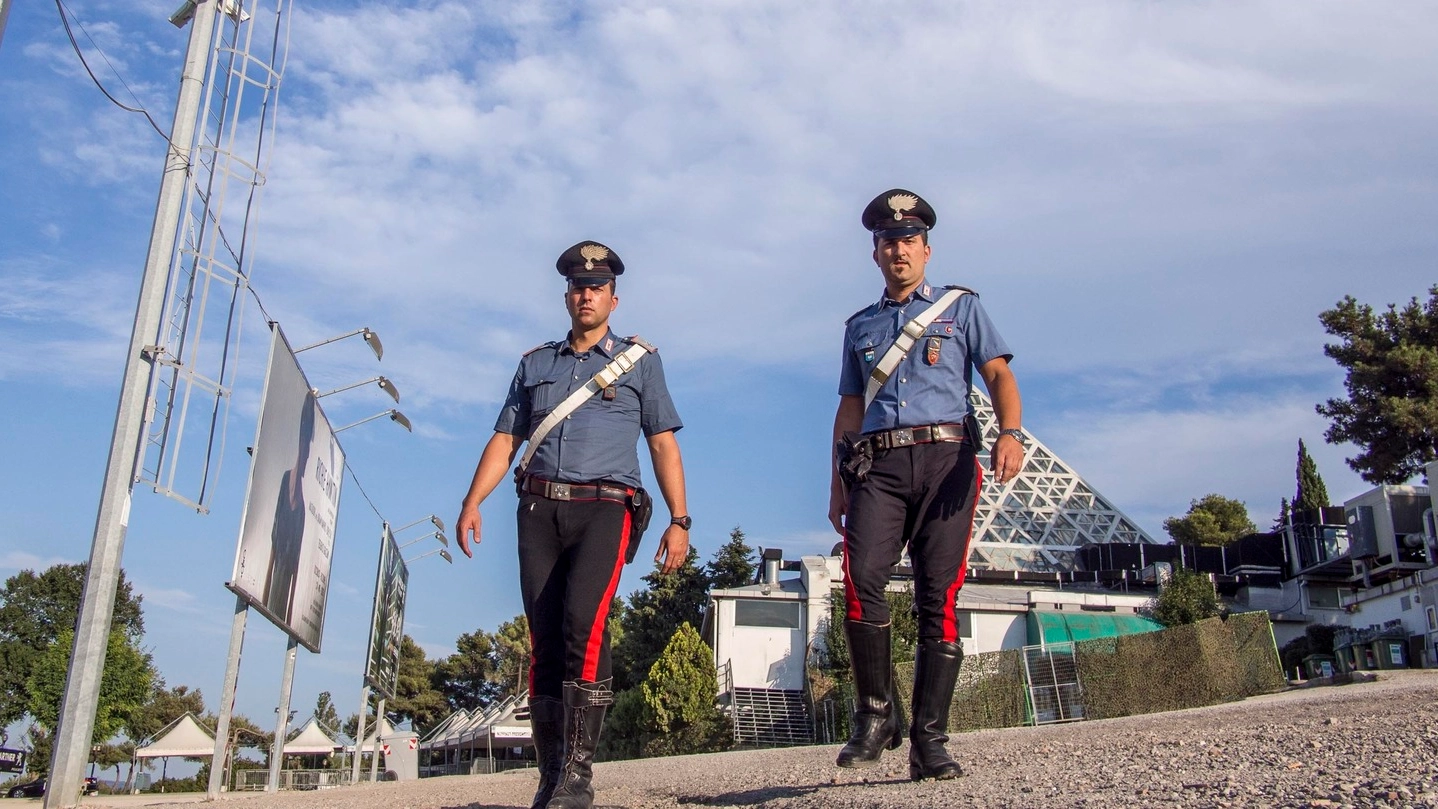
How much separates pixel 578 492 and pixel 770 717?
29194mm

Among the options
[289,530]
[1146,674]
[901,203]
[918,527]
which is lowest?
[918,527]

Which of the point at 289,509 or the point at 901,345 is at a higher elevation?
the point at 289,509

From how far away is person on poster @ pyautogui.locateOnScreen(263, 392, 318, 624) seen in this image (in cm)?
1359

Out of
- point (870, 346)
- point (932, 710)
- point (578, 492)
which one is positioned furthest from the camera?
point (870, 346)

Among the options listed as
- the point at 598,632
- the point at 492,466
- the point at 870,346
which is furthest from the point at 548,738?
the point at 870,346

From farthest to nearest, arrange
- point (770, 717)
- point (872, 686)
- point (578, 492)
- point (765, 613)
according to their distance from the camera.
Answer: point (765, 613), point (770, 717), point (578, 492), point (872, 686)

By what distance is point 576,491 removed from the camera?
14.8 ft

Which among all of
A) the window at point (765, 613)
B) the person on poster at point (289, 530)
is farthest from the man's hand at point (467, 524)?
the window at point (765, 613)

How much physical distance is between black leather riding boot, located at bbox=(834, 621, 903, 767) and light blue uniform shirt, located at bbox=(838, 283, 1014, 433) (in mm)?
783

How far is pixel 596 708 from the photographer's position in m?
4.27

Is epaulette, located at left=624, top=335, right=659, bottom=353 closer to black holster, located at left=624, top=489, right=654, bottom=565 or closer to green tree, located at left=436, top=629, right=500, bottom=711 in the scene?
black holster, located at left=624, top=489, right=654, bottom=565

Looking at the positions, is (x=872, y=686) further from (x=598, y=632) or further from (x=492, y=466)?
(x=492, y=466)

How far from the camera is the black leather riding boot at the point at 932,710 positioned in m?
4.02

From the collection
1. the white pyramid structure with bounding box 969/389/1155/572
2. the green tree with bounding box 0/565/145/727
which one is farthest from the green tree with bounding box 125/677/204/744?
the white pyramid structure with bounding box 969/389/1155/572
